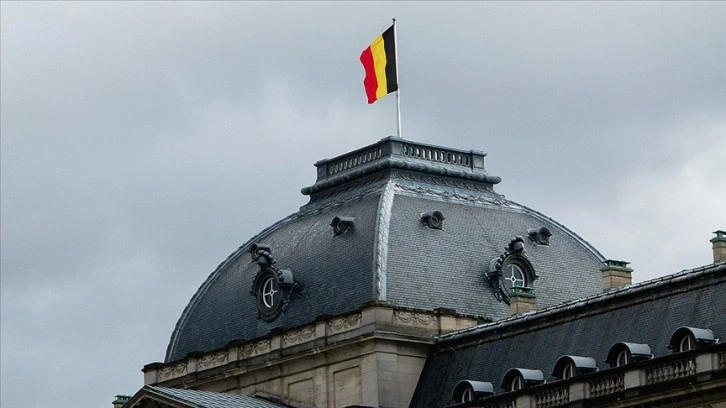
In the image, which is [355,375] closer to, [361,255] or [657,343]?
[361,255]

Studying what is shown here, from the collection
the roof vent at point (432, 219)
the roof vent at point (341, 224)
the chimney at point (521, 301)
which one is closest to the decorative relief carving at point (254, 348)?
the roof vent at point (341, 224)

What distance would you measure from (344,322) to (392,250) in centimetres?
392

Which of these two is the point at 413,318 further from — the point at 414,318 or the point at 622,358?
the point at 622,358

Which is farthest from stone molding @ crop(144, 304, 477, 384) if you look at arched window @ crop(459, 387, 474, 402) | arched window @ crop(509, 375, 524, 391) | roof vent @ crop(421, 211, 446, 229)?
arched window @ crop(509, 375, 524, 391)

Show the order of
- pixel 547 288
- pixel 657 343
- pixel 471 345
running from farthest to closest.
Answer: pixel 547 288, pixel 471 345, pixel 657 343

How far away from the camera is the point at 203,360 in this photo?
111 meters

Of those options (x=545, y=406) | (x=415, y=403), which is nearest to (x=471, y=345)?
(x=415, y=403)

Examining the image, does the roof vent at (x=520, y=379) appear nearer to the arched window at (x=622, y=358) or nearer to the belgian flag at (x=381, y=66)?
the arched window at (x=622, y=358)

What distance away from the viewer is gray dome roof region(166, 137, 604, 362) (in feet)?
343

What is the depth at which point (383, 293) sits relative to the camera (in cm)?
10275

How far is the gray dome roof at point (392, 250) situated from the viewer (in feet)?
343

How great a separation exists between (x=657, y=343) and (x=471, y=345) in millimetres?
12875

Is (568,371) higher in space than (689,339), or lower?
higher

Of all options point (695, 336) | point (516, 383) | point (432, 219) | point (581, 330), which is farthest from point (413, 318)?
point (695, 336)
